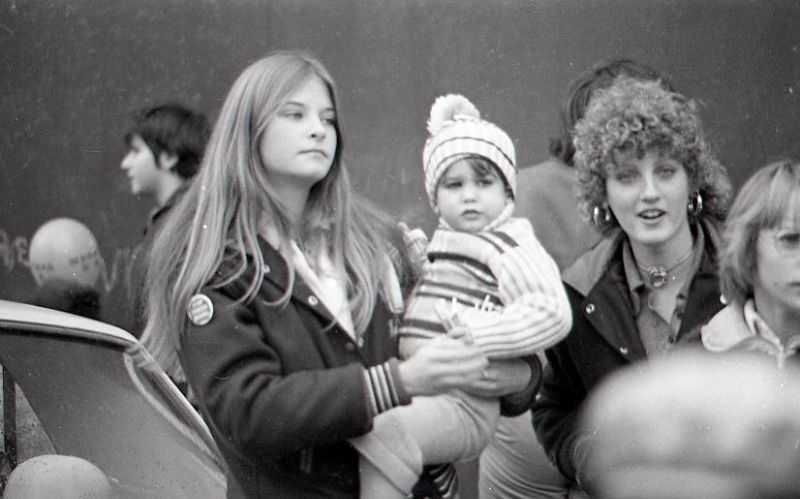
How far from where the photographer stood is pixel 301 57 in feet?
11.1

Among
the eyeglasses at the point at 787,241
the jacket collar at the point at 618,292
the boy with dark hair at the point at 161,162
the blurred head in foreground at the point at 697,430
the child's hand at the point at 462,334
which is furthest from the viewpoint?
the boy with dark hair at the point at 161,162

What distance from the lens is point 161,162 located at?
13.3 ft

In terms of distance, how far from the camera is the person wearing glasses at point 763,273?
3139mm

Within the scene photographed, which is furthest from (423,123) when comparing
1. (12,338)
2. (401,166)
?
(12,338)

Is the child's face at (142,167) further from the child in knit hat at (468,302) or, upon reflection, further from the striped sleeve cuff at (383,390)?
the striped sleeve cuff at (383,390)

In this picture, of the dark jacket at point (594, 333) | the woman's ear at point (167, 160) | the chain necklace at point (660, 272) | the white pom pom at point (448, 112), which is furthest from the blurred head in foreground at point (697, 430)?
the woman's ear at point (167, 160)

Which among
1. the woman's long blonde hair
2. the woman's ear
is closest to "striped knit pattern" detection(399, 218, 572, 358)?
the woman's long blonde hair

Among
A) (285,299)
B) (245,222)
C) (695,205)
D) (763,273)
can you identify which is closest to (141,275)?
(245,222)

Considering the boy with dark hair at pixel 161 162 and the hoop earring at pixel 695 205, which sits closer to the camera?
the hoop earring at pixel 695 205

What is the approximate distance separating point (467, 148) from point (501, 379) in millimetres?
556

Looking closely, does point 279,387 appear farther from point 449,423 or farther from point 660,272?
point 660,272

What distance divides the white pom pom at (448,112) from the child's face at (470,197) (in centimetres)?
18

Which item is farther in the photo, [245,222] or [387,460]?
[245,222]

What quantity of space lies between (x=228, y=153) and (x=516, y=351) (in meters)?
0.83
